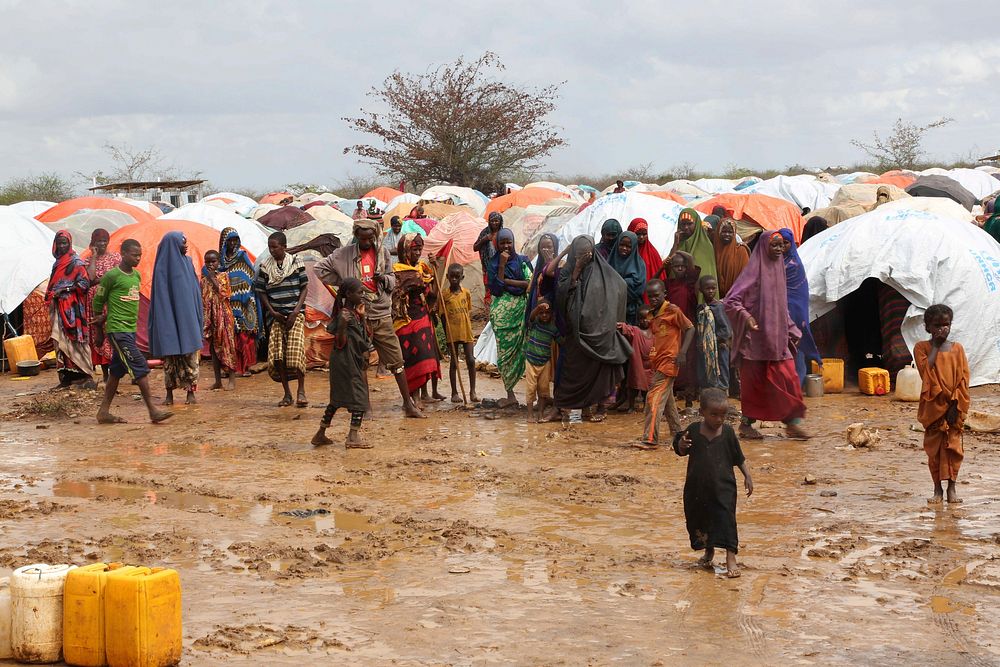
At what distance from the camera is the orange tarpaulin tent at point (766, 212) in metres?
16.7

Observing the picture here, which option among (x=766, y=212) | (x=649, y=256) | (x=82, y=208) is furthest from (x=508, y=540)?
(x=82, y=208)

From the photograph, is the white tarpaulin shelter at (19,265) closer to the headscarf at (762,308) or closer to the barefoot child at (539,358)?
the barefoot child at (539,358)

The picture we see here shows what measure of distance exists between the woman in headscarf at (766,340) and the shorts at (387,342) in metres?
2.63

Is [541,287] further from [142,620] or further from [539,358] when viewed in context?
[142,620]

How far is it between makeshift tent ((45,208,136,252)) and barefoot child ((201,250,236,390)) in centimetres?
681

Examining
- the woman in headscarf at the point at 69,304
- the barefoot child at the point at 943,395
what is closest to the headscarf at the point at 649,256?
the barefoot child at the point at 943,395

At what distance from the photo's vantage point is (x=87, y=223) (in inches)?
698

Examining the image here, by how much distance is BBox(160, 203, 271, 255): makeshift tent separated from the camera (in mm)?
15634

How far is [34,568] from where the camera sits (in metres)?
4.23

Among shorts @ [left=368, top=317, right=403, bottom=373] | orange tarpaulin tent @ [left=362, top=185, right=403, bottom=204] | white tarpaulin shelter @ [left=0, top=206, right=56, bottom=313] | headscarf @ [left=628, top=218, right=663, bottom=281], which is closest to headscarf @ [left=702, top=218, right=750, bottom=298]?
headscarf @ [left=628, top=218, right=663, bottom=281]

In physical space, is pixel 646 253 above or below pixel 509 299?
above

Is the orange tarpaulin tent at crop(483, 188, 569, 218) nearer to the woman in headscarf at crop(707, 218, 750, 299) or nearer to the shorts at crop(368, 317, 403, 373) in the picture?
the woman in headscarf at crop(707, 218, 750, 299)

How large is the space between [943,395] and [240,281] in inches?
269

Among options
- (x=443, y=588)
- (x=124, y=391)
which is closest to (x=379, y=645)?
(x=443, y=588)
